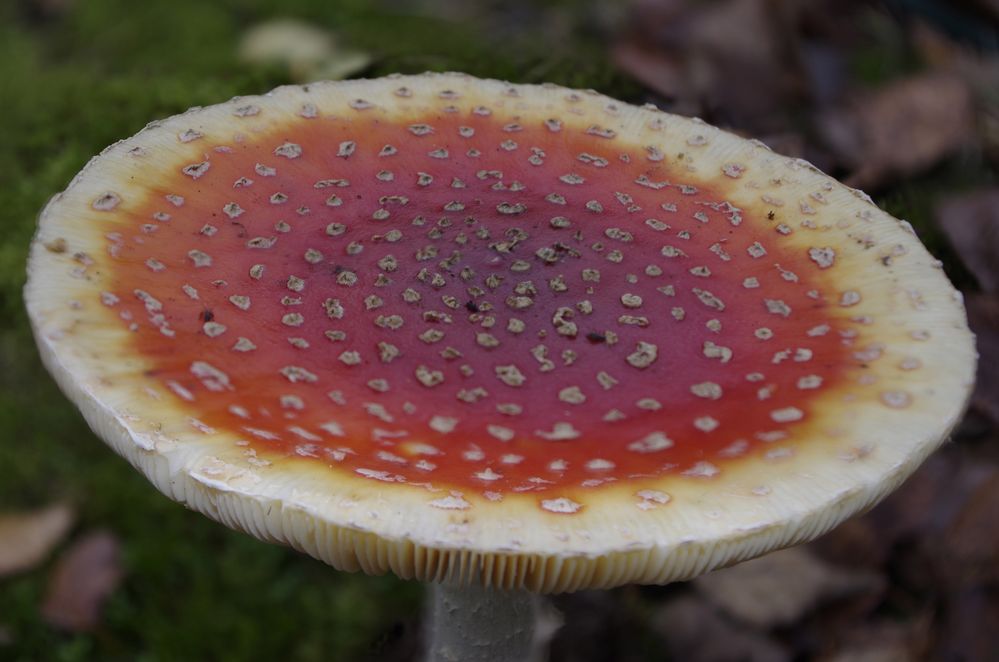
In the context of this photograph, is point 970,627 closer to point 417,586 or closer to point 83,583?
point 417,586

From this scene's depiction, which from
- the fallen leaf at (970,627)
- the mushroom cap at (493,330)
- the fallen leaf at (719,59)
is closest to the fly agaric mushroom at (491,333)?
the mushroom cap at (493,330)

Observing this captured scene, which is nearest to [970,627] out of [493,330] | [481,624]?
[481,624]

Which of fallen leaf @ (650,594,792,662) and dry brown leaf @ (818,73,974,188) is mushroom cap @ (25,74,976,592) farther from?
fallen leaf @ (650,594,792,662)

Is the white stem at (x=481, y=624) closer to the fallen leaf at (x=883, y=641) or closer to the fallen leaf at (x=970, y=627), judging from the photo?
the fallen leaf at (x=883, y=641)

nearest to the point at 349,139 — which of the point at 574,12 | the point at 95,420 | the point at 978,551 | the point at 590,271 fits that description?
the point at 590,271

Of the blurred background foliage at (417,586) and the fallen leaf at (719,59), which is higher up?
the fallen leaf at (719,59)

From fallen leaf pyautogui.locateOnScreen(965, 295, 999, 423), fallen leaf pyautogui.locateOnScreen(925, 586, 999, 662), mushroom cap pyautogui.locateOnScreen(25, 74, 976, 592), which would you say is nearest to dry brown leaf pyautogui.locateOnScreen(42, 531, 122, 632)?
mushroom cap pyautogui.locateOnScreen(25, 74, 976, 592)
